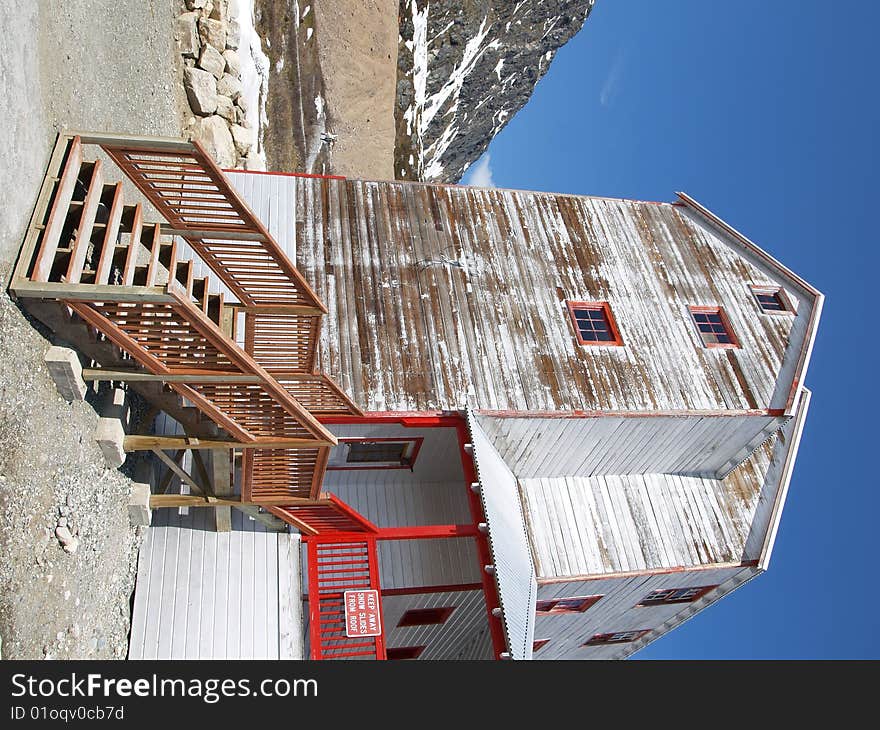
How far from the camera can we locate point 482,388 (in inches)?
554

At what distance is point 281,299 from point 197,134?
1145 cm

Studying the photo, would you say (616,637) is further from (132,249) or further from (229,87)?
(229,87)

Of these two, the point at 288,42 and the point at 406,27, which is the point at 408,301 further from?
the point at 406,27

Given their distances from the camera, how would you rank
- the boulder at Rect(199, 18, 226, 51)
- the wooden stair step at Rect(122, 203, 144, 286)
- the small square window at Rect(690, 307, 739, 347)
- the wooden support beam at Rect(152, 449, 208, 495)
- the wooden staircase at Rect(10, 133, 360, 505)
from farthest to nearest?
the boulder at Rect(199, 18, 226, 51) < the small square window at Rect(690, 307, 739, 347) < the wooden support beam at Rect(152, 449, 208, 495) < the wooden stair step at Rect(122, 203, 144, 286) < the wooden staircase at Rect(10, 133, 360, 505)

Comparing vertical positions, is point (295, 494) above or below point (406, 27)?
below

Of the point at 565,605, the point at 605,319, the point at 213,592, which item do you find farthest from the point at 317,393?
the point at 565,605

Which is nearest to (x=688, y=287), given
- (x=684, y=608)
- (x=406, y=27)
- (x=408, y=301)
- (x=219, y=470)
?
(x=408, y=301)

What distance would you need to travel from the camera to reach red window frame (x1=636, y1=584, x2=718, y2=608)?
53.5ft

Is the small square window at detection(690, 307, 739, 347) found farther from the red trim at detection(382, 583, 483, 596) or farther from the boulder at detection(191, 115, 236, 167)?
the boulder at detection(191, 115, 236, 167)

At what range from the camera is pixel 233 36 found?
2370 cm

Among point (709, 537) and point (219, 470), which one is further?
point (709, 537)

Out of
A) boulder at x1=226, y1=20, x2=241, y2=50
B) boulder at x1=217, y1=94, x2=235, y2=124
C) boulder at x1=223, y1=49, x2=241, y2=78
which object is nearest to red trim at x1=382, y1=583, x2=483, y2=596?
boulder at x1=217, y1=94, x2=235, y2=124

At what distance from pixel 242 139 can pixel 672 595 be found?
20.9m

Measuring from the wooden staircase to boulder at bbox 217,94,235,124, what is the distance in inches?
470
